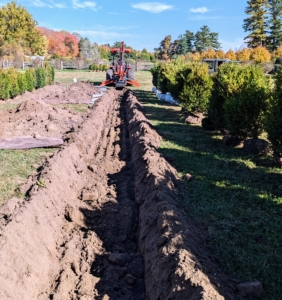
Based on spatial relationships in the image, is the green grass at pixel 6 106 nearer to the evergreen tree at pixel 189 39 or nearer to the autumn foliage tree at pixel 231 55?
the autumn foliage tree at pixel 231 55

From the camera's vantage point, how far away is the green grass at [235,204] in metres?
4.43

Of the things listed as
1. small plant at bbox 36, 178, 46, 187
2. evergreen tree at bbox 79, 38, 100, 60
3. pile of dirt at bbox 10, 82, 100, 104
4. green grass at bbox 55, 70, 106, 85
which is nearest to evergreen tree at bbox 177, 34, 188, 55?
evergreen tree at bbox 79, 38, 100, 60

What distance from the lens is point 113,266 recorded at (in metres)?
4.61

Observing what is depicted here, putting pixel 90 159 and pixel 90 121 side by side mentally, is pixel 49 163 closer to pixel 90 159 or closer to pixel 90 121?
pixel 90 159

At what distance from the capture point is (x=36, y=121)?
1307 cm

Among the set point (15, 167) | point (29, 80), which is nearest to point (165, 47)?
point (29, 80)

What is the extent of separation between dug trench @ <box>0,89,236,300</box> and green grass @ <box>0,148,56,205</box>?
53 cm

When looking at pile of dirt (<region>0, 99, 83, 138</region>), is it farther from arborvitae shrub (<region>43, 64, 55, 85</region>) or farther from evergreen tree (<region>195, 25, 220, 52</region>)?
evergreen tree (<region>195, 25, 220, 52</region>)

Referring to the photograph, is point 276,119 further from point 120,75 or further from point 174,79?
point 120,75

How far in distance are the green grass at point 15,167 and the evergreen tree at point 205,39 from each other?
8310 cm

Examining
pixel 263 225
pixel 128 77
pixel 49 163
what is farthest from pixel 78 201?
pixel 128 77

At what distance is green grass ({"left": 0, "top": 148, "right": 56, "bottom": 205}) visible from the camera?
6805 millimetres

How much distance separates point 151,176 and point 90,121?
6529 mm

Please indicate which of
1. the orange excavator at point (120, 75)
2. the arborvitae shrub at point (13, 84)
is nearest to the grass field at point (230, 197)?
the arborvitae shrub at point (13, 84)
